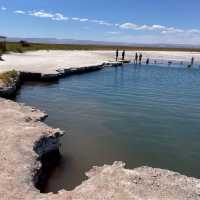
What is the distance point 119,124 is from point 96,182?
39.6 feet

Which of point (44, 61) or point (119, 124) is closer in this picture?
point (119, 124)

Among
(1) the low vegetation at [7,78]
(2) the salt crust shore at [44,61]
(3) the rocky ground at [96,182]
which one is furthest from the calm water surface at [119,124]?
(2) the salt crust shore at [44,61]

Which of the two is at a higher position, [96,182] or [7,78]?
[7,78]

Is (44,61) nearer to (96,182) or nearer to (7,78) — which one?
(7,78)

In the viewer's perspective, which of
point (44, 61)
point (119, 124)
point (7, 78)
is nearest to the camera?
point (119, 124)

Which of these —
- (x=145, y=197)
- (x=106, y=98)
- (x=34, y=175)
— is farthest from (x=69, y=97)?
(x=145, y=197)

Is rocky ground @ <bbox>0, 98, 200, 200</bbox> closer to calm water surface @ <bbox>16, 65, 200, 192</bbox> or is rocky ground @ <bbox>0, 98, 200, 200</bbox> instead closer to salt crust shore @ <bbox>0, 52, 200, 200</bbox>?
salt crust shore @ <bbox>0, 52, 200, 200</bbox>

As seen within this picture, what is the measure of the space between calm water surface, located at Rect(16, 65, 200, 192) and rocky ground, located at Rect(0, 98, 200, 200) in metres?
1.96

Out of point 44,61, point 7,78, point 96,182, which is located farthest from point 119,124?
point 44,61

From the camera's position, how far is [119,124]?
24422 mm

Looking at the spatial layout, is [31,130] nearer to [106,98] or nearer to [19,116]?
[19,116]

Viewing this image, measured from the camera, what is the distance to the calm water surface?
1783 cm

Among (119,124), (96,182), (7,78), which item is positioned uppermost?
(7,78)

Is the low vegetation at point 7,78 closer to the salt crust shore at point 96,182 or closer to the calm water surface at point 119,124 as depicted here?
the calm water surface at point 119,124
